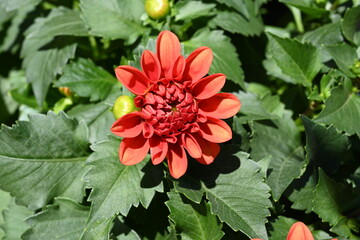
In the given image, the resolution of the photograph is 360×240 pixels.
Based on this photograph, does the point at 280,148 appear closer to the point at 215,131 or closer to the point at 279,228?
the point at 279,228

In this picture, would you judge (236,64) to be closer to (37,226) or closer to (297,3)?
(297,3)

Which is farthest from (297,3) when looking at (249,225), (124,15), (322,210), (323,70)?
(249,225)

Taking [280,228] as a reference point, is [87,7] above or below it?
above

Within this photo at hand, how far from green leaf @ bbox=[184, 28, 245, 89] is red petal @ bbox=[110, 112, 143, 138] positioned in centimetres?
57

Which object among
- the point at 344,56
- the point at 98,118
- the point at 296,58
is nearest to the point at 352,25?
the point at 344,56

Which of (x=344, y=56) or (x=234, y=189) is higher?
(x=344, y=56)

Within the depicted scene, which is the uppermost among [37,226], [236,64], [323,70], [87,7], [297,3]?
[87,7]

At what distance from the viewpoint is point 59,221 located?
70.6 inches

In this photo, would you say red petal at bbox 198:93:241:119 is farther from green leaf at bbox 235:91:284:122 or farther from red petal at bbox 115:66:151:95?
green leaf at bbox 235:91:284:122

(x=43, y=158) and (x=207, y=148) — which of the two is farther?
(x=43, y=158)

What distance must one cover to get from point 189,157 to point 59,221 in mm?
580

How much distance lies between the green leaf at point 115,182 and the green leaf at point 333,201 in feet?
1.92

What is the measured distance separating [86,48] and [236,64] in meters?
0.83

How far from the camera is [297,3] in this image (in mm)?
2039
